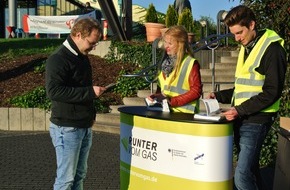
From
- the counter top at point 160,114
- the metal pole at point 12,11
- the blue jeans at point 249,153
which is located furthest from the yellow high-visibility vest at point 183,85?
the metal pole at point 12,11

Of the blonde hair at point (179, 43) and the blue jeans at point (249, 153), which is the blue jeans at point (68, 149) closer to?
the blonde hair at point (179, 43)

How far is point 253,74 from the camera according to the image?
4.16 m

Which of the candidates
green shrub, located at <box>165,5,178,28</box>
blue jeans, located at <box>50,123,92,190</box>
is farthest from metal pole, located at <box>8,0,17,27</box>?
blue jeans, located at <box>50,123,92,190</box>

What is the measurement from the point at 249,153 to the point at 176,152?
584 millimetres

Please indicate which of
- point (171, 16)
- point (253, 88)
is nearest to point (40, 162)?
point (253, 88)

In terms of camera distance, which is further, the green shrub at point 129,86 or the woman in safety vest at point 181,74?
the green shrub at point 129,86

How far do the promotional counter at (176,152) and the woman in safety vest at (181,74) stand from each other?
0.32 m

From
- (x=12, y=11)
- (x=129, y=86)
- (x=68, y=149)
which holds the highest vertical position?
Answer: (x=12, y=11)

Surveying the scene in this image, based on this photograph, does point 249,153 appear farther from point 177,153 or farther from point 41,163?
point 41,163

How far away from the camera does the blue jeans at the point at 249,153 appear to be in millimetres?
4207

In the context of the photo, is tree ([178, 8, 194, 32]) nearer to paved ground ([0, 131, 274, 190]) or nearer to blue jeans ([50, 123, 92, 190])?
paved ground ([0, 131, 274, 190])

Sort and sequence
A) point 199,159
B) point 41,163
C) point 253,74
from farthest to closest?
point 41,163, point 253,74, point 199,159

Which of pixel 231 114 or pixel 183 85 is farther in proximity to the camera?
pixel 183 85

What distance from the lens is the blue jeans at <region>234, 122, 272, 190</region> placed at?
4207 mm
